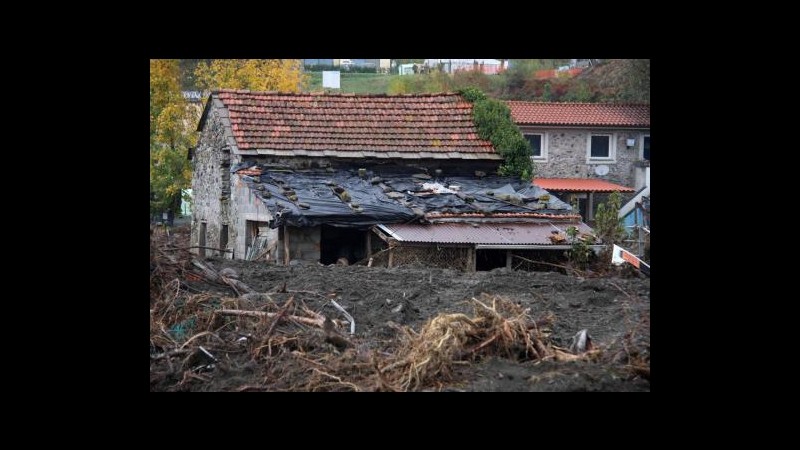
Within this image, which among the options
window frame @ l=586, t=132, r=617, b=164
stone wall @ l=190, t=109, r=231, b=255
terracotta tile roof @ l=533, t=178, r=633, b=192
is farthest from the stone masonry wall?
window frame @ l=586, t=132, r=617, b=164

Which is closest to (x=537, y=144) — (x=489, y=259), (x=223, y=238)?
(x=223, y=238)

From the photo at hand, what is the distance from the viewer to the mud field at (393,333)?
925 centimetres

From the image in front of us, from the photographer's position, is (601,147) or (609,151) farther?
(601,147)

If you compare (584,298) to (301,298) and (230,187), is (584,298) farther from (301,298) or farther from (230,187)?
(230,187)

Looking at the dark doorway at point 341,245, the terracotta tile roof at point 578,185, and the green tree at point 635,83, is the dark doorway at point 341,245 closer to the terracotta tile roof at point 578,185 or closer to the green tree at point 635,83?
the terracotta tile roof at point 578,185

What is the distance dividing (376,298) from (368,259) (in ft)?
19.7

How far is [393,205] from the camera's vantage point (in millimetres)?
19797

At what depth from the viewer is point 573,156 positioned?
36.6 m

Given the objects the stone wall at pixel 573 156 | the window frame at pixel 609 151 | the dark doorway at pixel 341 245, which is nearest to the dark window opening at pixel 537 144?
the stone wall at pixel 573 156

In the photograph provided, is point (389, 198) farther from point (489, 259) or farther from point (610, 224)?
point (610, 224)

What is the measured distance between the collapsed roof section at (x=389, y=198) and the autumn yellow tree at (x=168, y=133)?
38.1 ft

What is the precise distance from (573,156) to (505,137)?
46.2ft

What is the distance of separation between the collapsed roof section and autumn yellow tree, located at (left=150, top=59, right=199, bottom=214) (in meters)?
11.6

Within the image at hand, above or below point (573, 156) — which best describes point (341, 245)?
below
